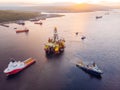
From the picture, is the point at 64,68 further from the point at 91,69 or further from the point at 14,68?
the point at 14,68

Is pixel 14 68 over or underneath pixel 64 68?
over

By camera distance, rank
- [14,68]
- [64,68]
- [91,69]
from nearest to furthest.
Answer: [91,69]
[14,68]
[64,68]

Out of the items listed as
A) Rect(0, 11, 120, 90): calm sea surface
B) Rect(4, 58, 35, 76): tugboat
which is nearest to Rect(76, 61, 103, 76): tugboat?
Rect(0, 11, 120, 90): calm sea surface

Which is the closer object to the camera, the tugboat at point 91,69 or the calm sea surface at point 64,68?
the calm sea surface at point 64,68

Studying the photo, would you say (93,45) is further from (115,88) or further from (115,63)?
(115,88)

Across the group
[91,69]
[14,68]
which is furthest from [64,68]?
[14,68]

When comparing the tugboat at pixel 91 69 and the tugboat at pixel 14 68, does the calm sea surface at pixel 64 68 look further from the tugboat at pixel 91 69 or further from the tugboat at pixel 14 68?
the tugboat at pixel 91 69

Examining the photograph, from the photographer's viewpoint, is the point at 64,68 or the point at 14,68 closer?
the point at 14,68

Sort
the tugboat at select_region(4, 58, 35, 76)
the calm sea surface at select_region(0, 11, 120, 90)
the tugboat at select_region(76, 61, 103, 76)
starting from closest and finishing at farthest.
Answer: the calm sea surface at select_region(0, 11, 120, 90)
the tugboat at select_region(76, 61, 103, 76)
the tugboat at select_region(4, 58, 35, 76)

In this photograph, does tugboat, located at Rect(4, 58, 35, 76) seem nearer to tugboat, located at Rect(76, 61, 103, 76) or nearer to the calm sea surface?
the calm sea surface

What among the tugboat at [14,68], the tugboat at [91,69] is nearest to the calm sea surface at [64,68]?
the tugboat at [14,68]

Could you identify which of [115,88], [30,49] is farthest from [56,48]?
[115,88]
